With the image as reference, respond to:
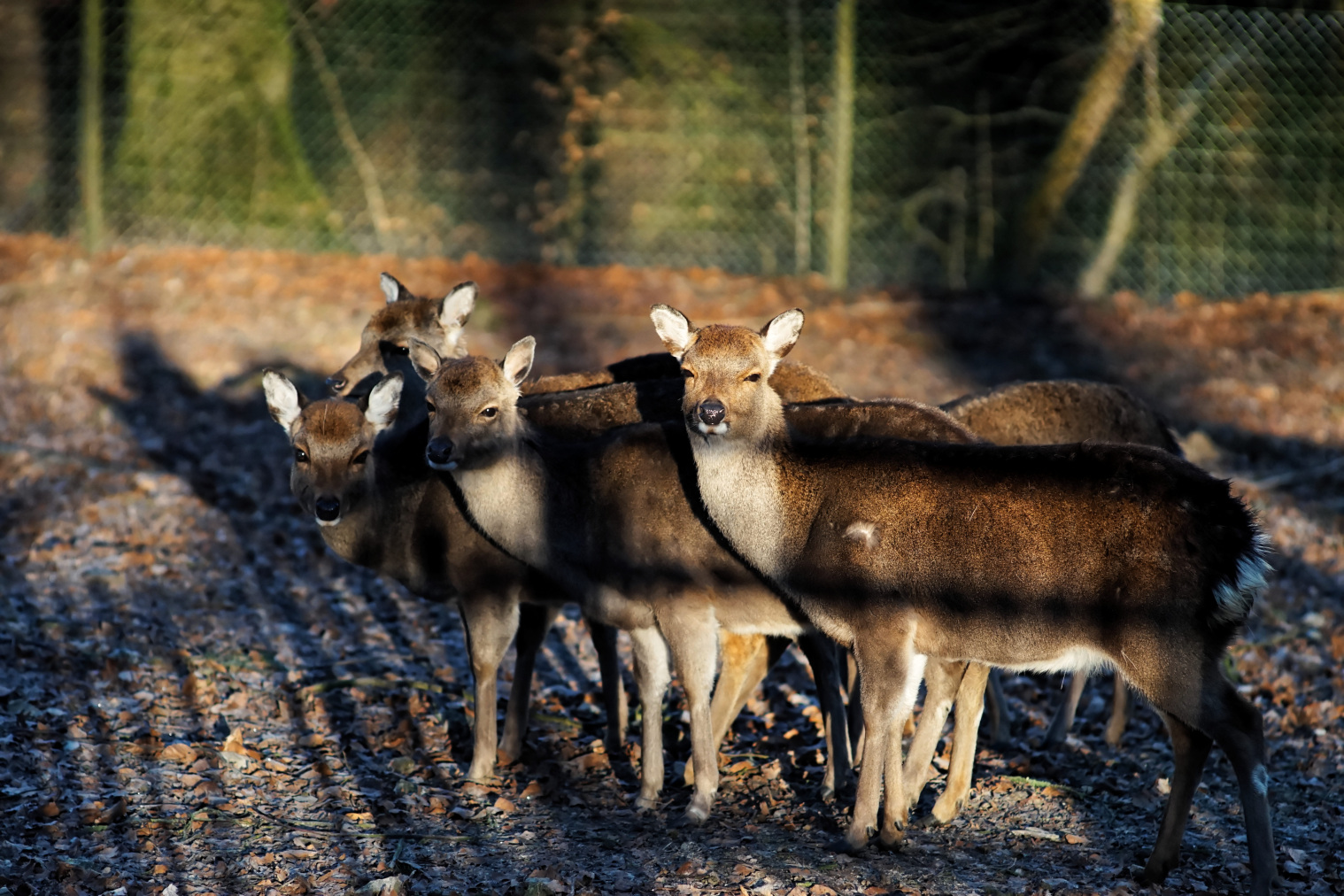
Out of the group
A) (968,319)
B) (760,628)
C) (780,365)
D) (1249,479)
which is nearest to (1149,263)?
(968,319)

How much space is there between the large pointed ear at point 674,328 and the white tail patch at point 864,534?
52.6 inches

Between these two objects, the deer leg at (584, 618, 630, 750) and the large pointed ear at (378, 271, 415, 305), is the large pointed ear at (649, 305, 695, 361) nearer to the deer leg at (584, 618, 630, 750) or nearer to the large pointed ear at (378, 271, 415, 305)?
the deer leg at (584, 618, 630, 750)

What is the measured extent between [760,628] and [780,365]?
6.02 feet

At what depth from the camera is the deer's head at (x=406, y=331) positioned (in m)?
9.25

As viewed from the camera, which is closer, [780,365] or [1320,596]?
[780,365]

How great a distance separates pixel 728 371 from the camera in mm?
6906

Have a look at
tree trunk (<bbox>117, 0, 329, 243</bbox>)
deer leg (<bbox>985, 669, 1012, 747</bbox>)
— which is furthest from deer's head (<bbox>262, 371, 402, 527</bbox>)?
tree trunk (<bbox>117, 0, 329, 243</bbox>)

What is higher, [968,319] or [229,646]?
[968,319]

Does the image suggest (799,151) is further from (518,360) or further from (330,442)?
(330,442)

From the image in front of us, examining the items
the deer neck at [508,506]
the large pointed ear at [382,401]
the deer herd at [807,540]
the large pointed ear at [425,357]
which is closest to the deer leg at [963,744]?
the deer herd at [807,540]

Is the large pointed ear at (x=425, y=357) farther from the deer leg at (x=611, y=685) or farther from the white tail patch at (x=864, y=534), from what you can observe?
the white tail patch at (x=864, y=534)

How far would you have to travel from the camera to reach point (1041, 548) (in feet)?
19.7

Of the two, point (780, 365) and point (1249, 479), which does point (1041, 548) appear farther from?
point (1249, 479)

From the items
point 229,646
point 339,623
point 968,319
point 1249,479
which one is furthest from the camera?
point 968,319
